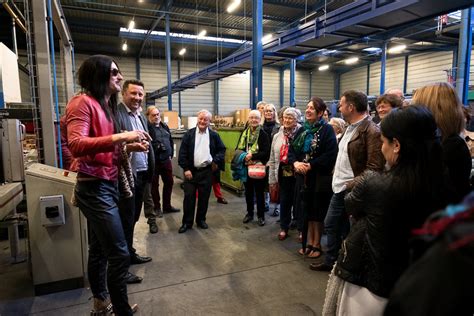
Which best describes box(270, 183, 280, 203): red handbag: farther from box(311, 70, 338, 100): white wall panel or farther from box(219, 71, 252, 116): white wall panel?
box(311, 70, 338, 100): white wall panel

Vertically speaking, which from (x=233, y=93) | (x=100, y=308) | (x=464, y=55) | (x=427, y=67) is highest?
(x=427, y=67)

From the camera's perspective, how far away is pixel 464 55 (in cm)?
491

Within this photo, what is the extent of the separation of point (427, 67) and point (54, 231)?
46.1 ft

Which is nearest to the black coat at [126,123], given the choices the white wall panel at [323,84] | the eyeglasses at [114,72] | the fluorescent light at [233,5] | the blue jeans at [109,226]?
the eyeglasses at [114,72]

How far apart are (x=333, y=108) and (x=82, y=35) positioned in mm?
8854

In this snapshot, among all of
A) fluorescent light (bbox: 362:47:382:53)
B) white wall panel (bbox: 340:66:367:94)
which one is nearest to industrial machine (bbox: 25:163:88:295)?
fluorescent light (bbox: 362:47:382:53)

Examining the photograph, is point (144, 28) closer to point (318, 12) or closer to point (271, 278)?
point (318, 12)

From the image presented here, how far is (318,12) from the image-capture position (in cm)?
794

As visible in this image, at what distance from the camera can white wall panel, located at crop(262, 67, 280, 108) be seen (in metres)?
15.0

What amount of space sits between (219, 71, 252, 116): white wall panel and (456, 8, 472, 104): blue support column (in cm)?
1022

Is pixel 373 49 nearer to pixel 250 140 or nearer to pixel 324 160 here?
pixel 250 140

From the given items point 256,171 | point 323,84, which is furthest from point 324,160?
point 323,84

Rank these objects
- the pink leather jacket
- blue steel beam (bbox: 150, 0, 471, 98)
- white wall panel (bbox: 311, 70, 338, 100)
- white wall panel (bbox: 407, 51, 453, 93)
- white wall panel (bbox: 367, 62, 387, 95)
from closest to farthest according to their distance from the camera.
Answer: the pink leather jacket, blue steel beam (bbox: 150, 0, 471, 98), white wall panel (bbox: 407, 51, 453, 93), white wall panel (bbox: 367, 62, 387, 95), white wall panel (bbox: 311, 70, 338, 100)

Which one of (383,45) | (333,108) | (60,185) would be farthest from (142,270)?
(383,45)
